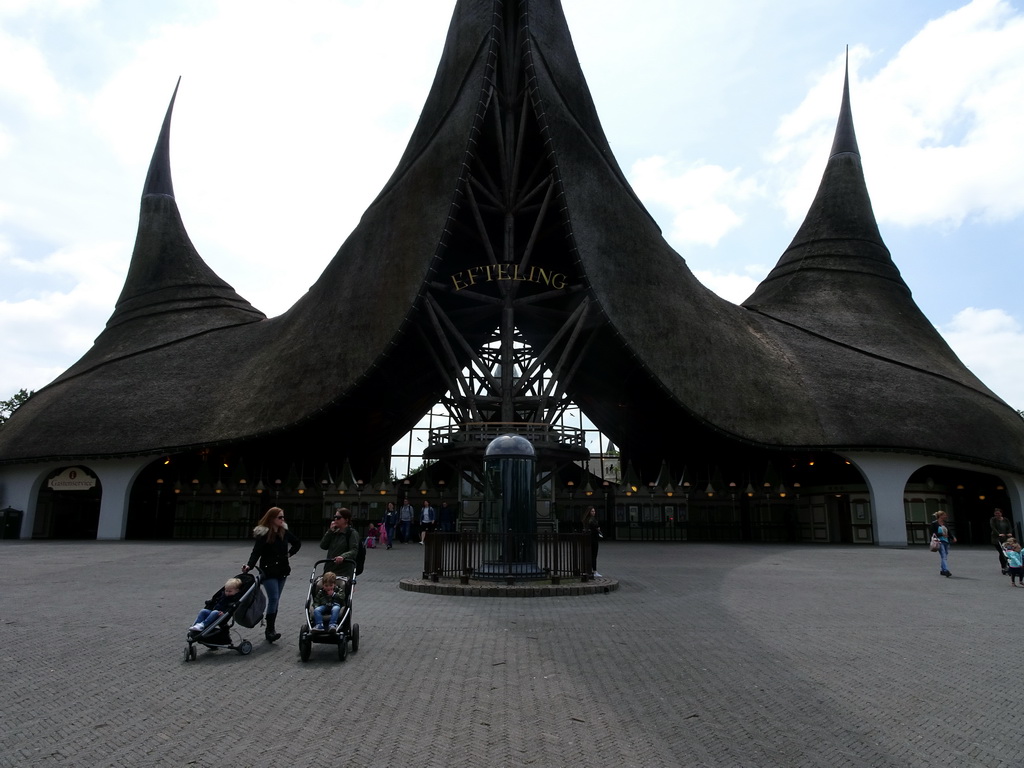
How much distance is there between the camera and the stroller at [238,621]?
25.6ft

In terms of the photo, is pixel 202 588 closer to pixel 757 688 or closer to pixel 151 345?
pixel 757 688

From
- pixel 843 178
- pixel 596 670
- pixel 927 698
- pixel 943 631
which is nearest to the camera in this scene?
pixel 927 698

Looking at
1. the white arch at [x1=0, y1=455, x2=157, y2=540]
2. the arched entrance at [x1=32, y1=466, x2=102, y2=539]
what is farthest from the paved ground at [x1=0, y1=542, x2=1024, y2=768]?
the arched entrance at [x1=32, y1=466, x2=102, y2=539]

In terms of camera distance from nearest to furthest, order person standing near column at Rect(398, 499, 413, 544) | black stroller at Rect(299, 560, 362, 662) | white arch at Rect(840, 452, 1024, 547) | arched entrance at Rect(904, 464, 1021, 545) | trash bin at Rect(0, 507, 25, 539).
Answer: black stroller at Rect(299, 560, 362, 662)
person standing near column at Rect(398, 499, 413, 544)
white arch at Rect(840, 452, 1024, 547)
arched entrance at Rect(904, 464, 1021, 545)
trash bin at Rect(0, 507, 25, 539)

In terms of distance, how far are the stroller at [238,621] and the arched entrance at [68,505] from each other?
29487mm

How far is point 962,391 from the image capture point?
112 feet

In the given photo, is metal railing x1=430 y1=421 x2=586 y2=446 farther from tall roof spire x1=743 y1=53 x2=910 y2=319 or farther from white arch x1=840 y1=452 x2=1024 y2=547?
tall roof spire x1=743 y1=53 x2=910 y2=319

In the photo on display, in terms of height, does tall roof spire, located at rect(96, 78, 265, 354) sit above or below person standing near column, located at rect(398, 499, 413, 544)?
above

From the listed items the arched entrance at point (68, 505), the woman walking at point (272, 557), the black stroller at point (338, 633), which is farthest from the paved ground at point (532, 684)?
the arched entrance at point (68, 505)

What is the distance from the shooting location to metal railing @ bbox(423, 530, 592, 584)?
14383mm

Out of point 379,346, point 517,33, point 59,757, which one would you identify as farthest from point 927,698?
point 517,33

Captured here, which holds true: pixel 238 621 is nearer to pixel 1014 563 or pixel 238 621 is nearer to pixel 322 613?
pixel 322 613

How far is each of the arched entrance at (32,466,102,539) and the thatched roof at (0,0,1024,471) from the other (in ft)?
6.19

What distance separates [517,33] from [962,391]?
24623 millimetres
